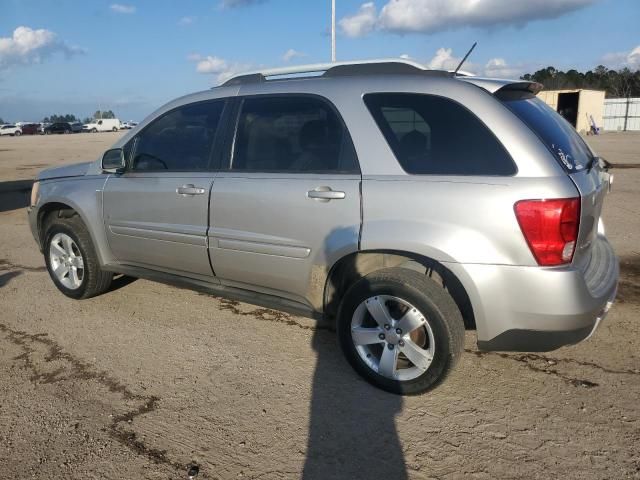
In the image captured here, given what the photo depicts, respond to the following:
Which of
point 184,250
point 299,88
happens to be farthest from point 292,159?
point 184,250

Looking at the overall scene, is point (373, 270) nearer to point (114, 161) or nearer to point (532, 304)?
point (532, 304)

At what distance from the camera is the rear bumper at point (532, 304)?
265 cm

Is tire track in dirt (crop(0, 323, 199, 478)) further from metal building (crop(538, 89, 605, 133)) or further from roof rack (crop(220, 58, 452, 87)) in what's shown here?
metal building (crop(538, 89, 605, 133))

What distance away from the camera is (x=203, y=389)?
321 cm

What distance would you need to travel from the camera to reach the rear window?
2793 mm

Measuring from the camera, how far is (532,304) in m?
Result: 2.68

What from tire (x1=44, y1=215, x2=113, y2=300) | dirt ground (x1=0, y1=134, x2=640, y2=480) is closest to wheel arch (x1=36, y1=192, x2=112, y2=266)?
tire (x1=44, y1=215, x2=113, y2=300)

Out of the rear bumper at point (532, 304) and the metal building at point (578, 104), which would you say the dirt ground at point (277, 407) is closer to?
the rear bumper at point (532, 304)

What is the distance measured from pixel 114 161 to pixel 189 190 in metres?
0.87

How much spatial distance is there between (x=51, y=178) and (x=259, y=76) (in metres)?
2.29

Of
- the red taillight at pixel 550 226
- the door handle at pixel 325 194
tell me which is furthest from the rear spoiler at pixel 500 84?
the door handle at pixel 325 194

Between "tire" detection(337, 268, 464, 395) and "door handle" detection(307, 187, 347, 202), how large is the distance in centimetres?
50

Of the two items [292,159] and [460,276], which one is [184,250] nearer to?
[292,159]

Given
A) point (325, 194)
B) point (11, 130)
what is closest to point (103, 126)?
point (11, 130)
